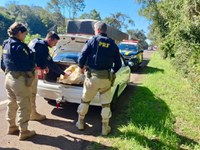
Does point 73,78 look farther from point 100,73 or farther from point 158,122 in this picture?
point 158,122

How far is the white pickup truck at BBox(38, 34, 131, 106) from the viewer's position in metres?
5.96

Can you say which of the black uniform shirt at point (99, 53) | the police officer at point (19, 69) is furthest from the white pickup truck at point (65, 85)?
the police officer at point (19, 69)

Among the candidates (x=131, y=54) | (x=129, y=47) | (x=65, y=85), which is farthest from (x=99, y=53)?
(x=129, y=47)

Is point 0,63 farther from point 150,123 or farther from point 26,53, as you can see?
point 150,123

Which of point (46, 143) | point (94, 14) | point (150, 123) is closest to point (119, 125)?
point (150, 123)

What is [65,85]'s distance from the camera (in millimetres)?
6027

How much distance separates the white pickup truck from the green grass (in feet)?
2.52

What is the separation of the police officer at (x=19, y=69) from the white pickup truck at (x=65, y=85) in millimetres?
1275

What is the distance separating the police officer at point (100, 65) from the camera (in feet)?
16.5

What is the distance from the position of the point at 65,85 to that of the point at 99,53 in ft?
4.59

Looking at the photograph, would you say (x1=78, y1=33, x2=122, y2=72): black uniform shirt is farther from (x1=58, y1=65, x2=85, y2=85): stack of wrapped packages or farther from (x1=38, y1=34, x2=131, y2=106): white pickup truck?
(x1=38, y1=34, x2=131, y2=106): white pickup truck

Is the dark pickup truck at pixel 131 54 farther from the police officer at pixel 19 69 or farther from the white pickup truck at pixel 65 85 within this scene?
the police officer at pixel 19 69

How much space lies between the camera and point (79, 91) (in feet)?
19.4

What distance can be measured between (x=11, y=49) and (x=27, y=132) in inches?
57.5
